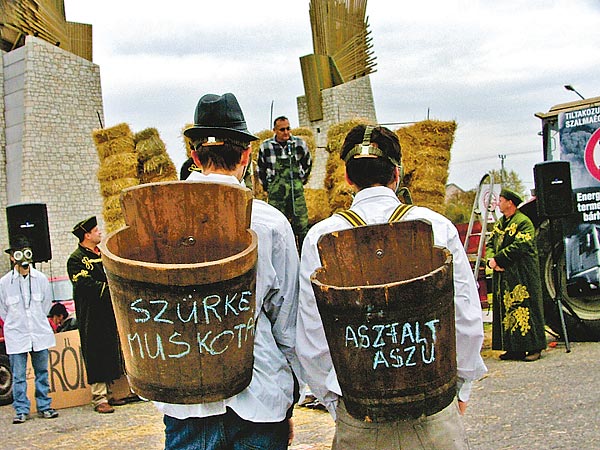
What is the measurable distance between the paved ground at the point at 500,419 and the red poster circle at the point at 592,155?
1.93 m

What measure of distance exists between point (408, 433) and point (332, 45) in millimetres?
15668

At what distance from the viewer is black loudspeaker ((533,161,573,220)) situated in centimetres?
835

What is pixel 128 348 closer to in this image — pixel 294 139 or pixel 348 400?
pixel 348 400

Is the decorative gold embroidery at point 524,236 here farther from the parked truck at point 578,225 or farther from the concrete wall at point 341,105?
the concrete wall at point 341,105

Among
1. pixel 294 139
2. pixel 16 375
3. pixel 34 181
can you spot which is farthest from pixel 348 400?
pixel 34 181

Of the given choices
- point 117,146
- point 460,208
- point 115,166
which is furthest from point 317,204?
point 460,208

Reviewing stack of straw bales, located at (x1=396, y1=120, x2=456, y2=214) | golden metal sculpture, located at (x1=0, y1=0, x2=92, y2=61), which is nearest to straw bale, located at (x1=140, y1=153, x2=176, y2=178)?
stack of straw bales, located at (x1=396, y1=120, x2=456, y2=214)

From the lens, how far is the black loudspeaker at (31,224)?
9672 millimetres

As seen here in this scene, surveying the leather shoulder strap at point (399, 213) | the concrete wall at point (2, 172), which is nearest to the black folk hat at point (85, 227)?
the leather shoulder strap at point (399, 213)

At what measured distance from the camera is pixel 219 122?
263 cm

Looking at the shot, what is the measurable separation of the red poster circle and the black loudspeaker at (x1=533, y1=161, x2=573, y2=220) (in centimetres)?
45

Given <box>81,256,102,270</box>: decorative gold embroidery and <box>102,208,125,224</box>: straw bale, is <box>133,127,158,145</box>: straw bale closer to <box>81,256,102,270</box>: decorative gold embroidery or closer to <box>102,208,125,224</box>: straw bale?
<box>102,208,125,224</box>: straw bale

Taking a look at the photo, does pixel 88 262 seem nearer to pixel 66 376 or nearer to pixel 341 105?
pixel 66 376

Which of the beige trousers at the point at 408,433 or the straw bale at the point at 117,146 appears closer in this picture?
the beige trousers at the point at 408,433
